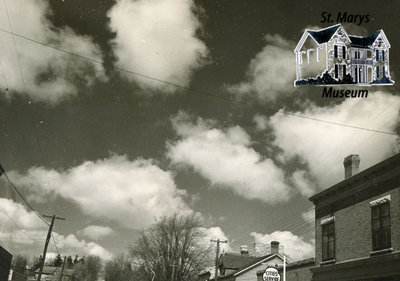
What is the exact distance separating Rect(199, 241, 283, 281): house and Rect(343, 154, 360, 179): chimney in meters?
22.9

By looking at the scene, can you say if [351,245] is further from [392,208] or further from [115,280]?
[115,280]

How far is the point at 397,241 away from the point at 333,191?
19.9 feet

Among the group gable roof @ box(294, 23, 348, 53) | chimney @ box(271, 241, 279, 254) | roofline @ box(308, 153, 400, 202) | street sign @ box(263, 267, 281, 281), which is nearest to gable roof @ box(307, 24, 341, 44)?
gable roof @ box(294, 23, 348, 53)

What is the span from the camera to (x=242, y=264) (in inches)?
1955

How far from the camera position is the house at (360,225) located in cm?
1784

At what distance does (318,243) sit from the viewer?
947 inches

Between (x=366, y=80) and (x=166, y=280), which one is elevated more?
(x=366, y=80)

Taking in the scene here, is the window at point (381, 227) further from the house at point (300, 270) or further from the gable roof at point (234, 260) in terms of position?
the gable roof at point (234, 260)

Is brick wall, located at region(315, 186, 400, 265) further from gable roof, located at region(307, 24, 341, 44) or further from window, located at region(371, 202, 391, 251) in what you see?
gable roof, located at region(307, 24, 341, 44)

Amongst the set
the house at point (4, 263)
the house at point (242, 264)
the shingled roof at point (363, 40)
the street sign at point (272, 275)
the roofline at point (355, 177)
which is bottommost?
the house at point (4, 263)

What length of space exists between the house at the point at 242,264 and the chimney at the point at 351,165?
901 inches

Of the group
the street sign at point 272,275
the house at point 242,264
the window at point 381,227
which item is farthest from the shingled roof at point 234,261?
the window at point 381,227

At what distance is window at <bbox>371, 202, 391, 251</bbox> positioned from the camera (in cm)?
1820

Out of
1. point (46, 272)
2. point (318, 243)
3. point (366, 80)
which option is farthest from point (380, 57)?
point (46, 272)
